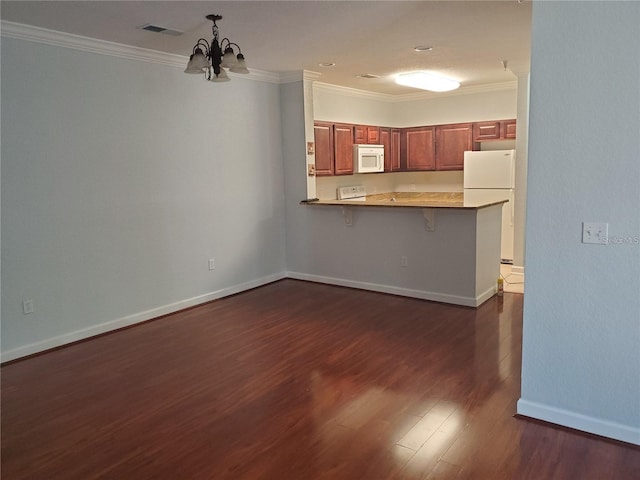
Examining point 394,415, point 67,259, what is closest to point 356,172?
point 67,259

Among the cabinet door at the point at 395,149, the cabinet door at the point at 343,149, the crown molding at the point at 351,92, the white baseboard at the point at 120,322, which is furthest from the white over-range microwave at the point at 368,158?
the white baseboard at the point at 120,322

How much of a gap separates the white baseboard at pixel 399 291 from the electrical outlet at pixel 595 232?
2.41 m

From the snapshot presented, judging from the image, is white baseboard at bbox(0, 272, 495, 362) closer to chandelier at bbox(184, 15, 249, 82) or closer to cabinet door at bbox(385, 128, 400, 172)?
chandelier at bbox(184, 15, 249, 82)

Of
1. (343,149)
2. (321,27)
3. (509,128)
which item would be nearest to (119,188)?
(321,27)

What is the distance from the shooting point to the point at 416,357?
3658 millimetres

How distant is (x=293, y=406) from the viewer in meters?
2.97

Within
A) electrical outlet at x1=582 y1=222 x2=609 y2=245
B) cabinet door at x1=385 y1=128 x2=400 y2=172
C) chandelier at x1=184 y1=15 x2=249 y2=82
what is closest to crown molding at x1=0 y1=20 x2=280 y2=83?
chandelier at x1=184 y1=15 x2=249 y2=82

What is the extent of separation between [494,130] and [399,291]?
→ 3.09 m

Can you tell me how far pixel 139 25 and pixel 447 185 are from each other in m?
5.34

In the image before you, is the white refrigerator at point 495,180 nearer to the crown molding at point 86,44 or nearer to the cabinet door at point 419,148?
the cabinet door at point 419,148

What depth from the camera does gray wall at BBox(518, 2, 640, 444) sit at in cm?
233

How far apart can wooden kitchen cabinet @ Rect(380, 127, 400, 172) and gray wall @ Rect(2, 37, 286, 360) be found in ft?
7.91

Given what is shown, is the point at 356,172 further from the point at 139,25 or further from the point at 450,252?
the point at 139,25

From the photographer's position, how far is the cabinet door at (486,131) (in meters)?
6.95
